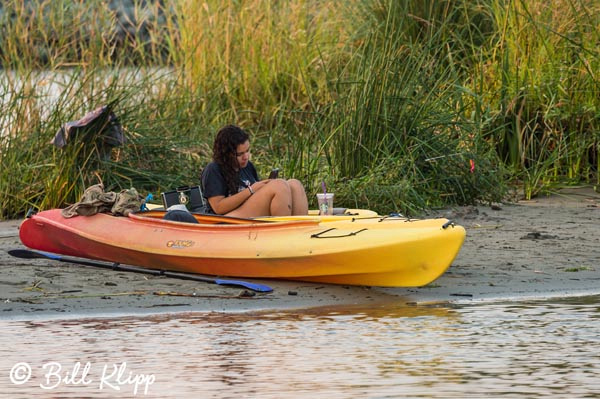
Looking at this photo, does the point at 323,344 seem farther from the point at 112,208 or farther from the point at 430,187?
the point at 430,187

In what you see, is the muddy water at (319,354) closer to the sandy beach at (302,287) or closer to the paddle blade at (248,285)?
the sandy beach at (302,287)

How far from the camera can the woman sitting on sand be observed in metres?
9.28

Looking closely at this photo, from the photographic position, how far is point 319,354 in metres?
7.00

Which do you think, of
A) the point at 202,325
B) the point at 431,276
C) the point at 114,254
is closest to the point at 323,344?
the point at 202,325

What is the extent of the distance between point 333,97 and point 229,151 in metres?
3.07

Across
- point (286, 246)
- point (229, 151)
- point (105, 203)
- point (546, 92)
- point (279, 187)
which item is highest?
point (546, 92)

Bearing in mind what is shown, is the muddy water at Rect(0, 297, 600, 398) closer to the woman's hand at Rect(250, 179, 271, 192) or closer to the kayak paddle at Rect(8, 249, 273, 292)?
the kayak paddle at Rect(8, 249, 273, 292)

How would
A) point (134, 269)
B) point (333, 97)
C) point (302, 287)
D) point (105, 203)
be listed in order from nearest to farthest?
point (302, 287) < point (134, 269) < point (105, 203) < point (333, 97)

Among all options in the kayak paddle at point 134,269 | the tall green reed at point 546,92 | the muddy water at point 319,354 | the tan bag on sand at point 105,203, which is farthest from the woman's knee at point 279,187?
the tall green reed at point 546,92

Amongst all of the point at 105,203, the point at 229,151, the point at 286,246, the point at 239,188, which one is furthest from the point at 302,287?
the point at 105,203

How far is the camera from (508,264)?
968cm

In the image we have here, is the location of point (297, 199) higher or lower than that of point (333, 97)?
lower

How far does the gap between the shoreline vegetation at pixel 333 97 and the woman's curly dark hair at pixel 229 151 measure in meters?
2.09

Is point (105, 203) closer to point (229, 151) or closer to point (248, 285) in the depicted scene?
point (229, 151)
